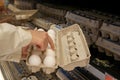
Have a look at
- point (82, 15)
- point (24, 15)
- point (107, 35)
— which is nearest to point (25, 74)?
point (82, 15)

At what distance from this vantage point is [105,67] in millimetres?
1387

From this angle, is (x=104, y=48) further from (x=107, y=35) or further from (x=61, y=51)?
(x=61, y=51)

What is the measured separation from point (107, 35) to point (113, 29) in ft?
0.43

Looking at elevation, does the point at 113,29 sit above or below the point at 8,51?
above

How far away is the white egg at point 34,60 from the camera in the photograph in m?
1.22

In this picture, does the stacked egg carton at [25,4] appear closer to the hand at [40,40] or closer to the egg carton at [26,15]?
the egg carton at [26,15]

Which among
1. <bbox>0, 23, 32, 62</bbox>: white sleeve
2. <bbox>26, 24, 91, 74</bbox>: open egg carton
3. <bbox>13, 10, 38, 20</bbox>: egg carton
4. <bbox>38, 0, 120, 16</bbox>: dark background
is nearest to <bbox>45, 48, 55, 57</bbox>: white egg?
<bbox>26, 24, 91, 74</bbox>: open egg carton

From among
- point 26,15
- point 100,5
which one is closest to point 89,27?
point 100,5

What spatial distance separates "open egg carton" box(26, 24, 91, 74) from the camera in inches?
47.7

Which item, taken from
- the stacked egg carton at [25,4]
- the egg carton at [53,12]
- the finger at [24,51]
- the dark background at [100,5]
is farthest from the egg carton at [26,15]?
the finger at [24,51]

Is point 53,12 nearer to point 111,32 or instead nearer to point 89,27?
point 89,27

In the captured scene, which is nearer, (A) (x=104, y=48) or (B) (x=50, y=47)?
(B) (x=50, y=47)

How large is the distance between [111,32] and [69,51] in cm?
33

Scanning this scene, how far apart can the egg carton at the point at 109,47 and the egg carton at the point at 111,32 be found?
39 millimetres
